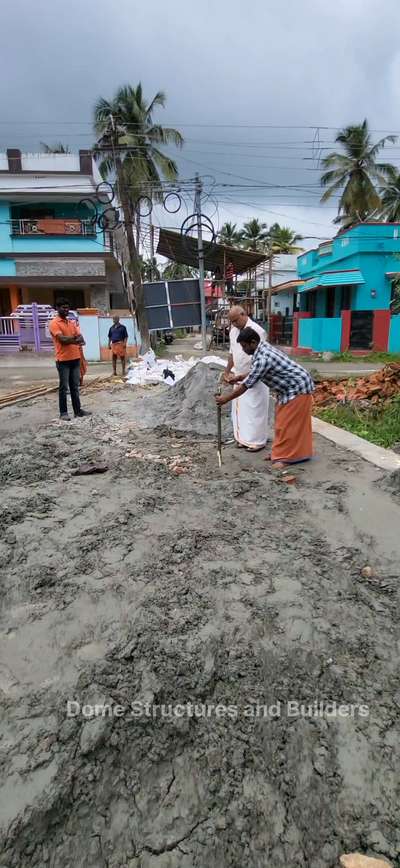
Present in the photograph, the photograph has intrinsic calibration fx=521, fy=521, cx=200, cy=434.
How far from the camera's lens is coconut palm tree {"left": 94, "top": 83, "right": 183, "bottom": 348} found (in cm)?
1664

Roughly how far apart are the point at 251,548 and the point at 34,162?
2321cm

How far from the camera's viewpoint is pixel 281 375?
4.56m

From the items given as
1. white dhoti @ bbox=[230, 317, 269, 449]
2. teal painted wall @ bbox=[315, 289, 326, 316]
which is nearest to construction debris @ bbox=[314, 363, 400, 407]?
white dhoti @ bbox=[230, 317, 269, 449]

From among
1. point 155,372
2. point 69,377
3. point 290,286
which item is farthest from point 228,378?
point 290,286

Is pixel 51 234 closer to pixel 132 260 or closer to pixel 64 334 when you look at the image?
pixel 132 260

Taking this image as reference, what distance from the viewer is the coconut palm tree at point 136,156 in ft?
54.6

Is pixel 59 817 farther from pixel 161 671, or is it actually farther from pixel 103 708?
pixel 161 671

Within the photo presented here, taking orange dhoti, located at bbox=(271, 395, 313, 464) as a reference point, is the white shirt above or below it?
above

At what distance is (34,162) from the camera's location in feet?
71.1

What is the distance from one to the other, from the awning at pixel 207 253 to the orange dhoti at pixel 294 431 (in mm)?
10373

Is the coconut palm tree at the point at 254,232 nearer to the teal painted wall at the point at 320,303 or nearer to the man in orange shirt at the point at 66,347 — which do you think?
the teal painted wall at the point at 320,303

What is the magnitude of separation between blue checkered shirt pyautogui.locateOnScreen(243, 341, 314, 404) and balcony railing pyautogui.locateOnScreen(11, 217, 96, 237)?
1834cm

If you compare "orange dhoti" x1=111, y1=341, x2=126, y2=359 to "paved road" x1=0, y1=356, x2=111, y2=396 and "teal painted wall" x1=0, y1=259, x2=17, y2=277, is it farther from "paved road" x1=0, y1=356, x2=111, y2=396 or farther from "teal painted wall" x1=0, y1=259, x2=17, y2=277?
"teal painted wall" x1=0, y1=259, x2=17, y2=277

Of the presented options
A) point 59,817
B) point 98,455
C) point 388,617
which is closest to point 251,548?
point 388,617
